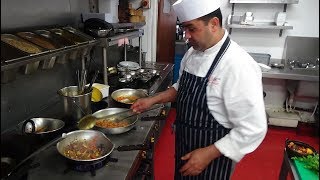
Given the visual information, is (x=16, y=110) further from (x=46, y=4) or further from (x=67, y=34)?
(x=46, y=4)

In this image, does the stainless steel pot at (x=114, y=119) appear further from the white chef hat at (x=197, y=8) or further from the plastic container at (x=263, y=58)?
the plastic container at (x=263, y=58)

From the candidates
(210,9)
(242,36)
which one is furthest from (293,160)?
(242,36)

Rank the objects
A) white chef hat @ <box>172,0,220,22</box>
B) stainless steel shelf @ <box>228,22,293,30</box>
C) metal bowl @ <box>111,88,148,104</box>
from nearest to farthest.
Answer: white chef hat @ <box>172,0,220,22</box> < metal bowl @ <box>111,88,148,104</box> < stainless steel shelf @ <box>228,22,293,30</box>

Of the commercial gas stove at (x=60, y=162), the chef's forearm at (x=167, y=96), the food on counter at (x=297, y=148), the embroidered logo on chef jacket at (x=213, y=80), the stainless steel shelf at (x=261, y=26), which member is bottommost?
the food on counter at (x=297, y=148)

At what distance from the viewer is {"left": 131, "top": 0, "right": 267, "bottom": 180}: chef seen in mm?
1026

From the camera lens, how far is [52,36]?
165cm

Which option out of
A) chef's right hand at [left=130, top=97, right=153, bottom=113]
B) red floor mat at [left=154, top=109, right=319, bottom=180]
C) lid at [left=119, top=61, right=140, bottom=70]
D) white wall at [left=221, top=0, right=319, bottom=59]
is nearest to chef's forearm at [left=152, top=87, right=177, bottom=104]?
chef's right hand at [left=130, top=97, right=153, bottom=113]

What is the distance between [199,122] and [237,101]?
280 mm

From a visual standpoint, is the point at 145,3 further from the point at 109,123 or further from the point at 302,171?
the point at 302,171

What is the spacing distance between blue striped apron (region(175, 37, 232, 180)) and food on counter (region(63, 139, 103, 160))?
46 centimetres

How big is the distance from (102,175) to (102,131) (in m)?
0.39

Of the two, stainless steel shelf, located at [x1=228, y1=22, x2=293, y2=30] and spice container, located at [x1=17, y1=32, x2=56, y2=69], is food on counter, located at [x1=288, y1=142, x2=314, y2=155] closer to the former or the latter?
spice container, located at [x1=17, y1=32, x2=56, y2=69]

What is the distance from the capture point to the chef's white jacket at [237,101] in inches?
39.8

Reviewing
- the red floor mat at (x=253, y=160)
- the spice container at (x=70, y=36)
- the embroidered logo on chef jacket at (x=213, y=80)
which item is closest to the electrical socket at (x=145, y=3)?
the red floor mat at (x=253, y=160)
